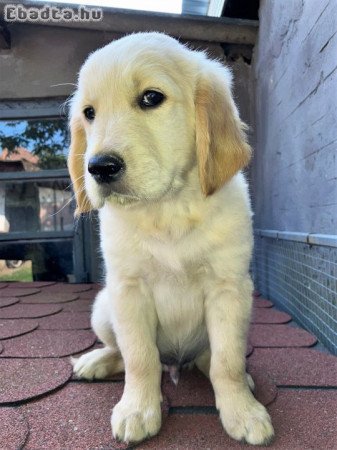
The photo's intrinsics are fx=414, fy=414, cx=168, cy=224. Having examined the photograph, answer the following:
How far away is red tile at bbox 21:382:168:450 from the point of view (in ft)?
3.85

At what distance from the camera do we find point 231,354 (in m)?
1.32

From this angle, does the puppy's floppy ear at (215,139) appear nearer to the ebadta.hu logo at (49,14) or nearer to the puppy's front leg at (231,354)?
the puppy's front leg at (231,354)

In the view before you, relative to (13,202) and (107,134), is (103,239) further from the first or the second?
(13,202)

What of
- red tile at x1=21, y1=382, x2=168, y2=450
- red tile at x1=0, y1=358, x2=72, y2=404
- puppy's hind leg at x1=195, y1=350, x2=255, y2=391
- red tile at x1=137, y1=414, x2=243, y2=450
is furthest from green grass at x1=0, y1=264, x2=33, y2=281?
red tile at x1=137, y1=414, x2=243, y2=450

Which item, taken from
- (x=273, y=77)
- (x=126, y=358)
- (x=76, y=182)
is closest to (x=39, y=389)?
(x=126, y=358)

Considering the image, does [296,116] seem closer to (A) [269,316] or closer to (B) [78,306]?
(A) [269,316]

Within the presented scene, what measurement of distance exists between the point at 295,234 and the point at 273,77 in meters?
1.42

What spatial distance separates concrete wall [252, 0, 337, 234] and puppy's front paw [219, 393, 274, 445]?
1.03 meters

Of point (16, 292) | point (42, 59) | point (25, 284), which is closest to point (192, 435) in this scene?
point (16, 292)

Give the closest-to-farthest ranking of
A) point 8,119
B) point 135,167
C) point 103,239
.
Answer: point 135,167, point 103,239, point 8,119

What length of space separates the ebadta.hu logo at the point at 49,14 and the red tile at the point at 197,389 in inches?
120

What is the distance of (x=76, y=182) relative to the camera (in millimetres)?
1576

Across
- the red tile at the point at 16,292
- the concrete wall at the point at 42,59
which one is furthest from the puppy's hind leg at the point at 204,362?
the concrete wall at the point at 42,59

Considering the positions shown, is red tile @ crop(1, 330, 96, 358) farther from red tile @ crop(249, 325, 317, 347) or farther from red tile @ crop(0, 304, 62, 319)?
red tile @ crop(249, 325, 317, 347)
